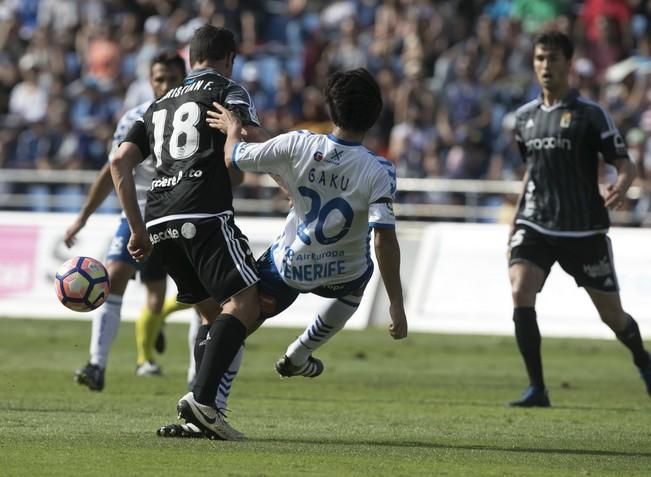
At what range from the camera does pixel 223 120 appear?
8336 millimetres

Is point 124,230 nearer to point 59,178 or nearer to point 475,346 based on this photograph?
point 475,346

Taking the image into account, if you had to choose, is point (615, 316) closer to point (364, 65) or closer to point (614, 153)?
point (614, 153)

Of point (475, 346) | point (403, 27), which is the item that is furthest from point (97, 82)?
point (475, 346)

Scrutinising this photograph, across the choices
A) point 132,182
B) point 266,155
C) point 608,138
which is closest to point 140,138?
point 132,182

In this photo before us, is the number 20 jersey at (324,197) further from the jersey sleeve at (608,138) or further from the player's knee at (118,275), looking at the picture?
the player's knee at (118,275)

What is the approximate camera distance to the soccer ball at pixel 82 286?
9148mm

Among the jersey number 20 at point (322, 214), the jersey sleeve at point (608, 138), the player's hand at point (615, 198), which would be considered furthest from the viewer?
the jersey sleeve at point (608, 138)

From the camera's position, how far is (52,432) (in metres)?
8.59

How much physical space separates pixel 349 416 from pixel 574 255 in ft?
7.61

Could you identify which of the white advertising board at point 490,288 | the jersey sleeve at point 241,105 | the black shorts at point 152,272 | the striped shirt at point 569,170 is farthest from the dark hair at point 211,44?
the white advertising board at point 490,288

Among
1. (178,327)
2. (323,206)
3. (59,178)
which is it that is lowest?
(178,327)

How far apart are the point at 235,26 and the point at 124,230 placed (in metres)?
14.1

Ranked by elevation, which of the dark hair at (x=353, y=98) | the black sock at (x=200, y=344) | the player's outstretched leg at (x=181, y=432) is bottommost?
the player's outstretched leg at (x=181, y=432)

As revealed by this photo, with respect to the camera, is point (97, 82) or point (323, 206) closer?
point (323, 206)
